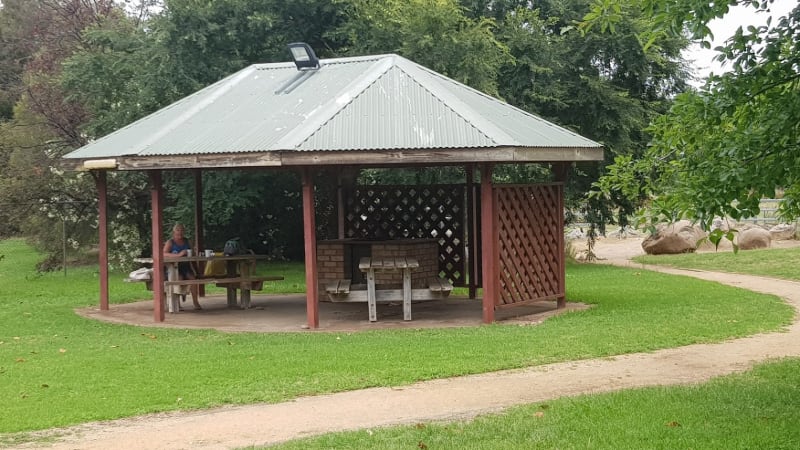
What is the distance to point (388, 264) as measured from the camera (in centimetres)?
1327

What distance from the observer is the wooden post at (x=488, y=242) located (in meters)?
12.7

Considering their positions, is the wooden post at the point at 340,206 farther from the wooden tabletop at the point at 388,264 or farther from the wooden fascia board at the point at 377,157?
the wooden fascia board at the point at 377,157

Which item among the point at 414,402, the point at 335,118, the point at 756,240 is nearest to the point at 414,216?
the point at 335,118

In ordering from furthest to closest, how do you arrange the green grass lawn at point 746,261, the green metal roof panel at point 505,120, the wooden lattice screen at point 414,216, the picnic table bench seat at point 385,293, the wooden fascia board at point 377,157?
the green grass lawn at point 746,261, the wooden lattice screen at point 414,216, the picnic table bench seat at point 385,293, the green metal roof panel at point 505,120, the wooden fascia board at point 377,157

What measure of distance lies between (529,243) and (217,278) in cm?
477

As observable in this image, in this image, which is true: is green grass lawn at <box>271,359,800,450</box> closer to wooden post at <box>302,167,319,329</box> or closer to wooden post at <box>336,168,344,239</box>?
wooden post at <box>302,167,319,329</box>

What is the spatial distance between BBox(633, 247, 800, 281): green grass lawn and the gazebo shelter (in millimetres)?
7557

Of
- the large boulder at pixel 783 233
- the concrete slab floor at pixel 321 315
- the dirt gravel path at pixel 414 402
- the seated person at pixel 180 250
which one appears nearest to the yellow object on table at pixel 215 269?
the seated person at pixel 180 250

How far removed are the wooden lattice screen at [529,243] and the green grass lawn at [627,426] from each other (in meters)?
5.24

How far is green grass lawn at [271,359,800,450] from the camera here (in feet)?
21.1

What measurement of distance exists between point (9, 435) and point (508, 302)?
24.4ft

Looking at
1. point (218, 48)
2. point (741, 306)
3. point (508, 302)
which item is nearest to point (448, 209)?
point (508, 302)

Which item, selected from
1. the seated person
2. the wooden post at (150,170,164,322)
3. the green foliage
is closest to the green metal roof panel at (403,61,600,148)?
the wooden post at (150,170,164,322)

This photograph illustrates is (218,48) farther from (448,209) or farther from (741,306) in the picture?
(741,306)
